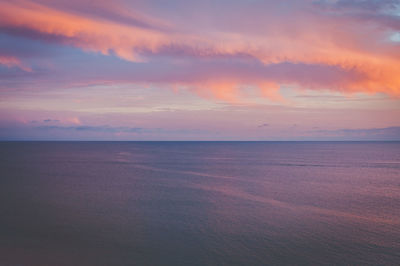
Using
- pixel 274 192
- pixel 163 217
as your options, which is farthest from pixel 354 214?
pixel 163 217

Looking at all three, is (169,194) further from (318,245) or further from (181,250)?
(318,245)

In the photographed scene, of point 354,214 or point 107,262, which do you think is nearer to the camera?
point 107,262

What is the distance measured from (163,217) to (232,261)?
12.4m

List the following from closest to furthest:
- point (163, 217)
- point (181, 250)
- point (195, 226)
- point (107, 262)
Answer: point (107, 262), point (181, 250), point (195, 226), point (163, 217)

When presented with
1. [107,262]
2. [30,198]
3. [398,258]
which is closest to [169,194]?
[30,198]

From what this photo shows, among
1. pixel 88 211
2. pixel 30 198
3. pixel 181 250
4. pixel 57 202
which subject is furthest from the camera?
pixel 30 198

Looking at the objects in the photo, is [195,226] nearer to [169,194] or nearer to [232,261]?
[232,261]

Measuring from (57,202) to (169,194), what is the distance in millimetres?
15068

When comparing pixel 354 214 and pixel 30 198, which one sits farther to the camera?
pixel 30 198

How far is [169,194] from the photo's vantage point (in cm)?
4569

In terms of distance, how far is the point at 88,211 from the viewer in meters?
35.6

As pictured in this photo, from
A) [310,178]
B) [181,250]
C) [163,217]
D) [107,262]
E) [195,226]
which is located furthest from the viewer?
[310,178]

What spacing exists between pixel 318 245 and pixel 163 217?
15630 mm

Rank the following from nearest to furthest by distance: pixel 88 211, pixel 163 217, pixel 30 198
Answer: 1. pixel 163 217
2. pixel 88 211
3. pixel 30 198
